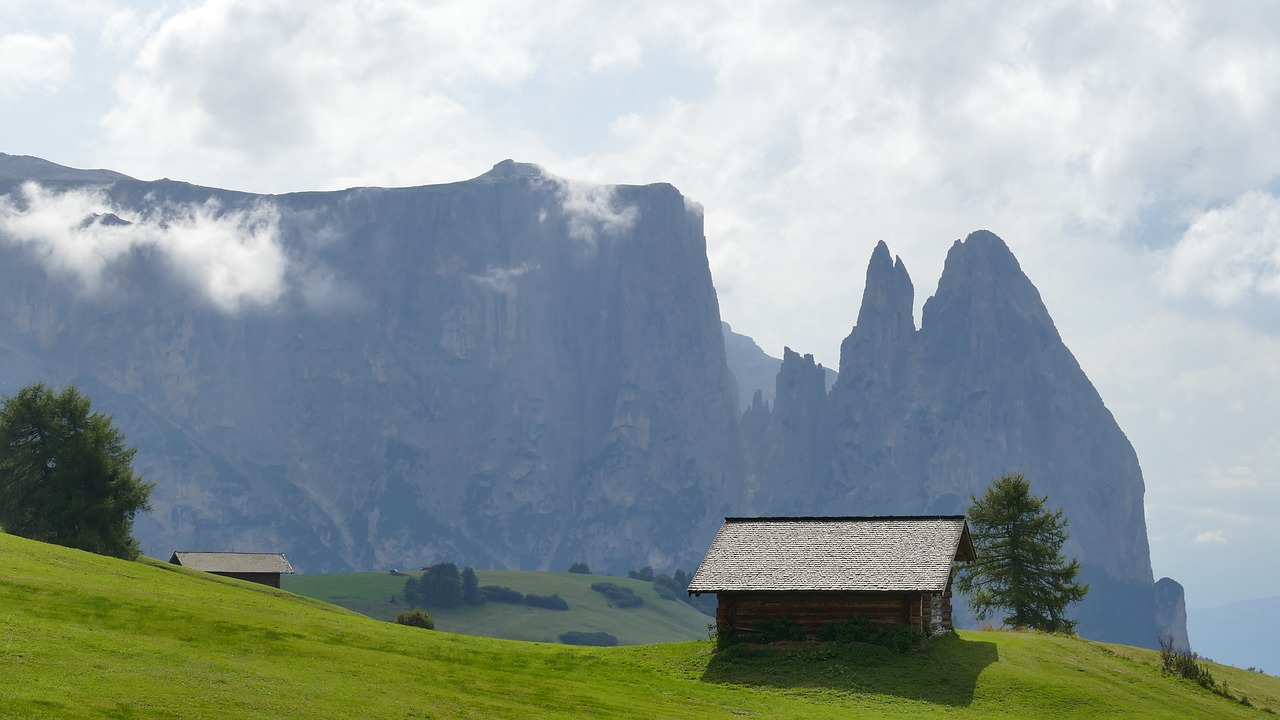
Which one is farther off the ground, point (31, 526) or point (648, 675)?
point (31, 526)

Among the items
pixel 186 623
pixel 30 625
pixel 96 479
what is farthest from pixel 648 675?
pixel 96 479

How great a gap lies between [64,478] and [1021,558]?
60590mm

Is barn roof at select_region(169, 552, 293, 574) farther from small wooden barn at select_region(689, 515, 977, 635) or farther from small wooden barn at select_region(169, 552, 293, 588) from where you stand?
small wooden barn at select_region(689, 515, 977, 635)

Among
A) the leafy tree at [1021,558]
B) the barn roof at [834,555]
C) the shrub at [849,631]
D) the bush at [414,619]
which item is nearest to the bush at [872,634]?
the shrub at [849,631]

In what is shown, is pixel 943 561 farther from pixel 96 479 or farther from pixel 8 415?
pixel 8 415

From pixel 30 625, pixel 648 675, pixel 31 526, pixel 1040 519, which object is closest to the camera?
pixel 30 625

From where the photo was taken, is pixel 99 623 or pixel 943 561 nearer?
pixel 99 623

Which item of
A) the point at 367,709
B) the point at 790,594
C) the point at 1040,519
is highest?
the point at 1040,519

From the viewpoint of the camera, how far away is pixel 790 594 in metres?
51.5

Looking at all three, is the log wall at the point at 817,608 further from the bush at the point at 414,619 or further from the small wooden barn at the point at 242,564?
the small wooden barn at the point at 242,564

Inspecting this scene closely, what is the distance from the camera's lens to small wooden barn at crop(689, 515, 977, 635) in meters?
50.3

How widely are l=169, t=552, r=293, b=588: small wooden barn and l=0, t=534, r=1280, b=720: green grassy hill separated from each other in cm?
5336

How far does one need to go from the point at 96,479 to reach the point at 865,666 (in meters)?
54.4

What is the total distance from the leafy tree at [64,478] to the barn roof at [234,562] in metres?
29.1
